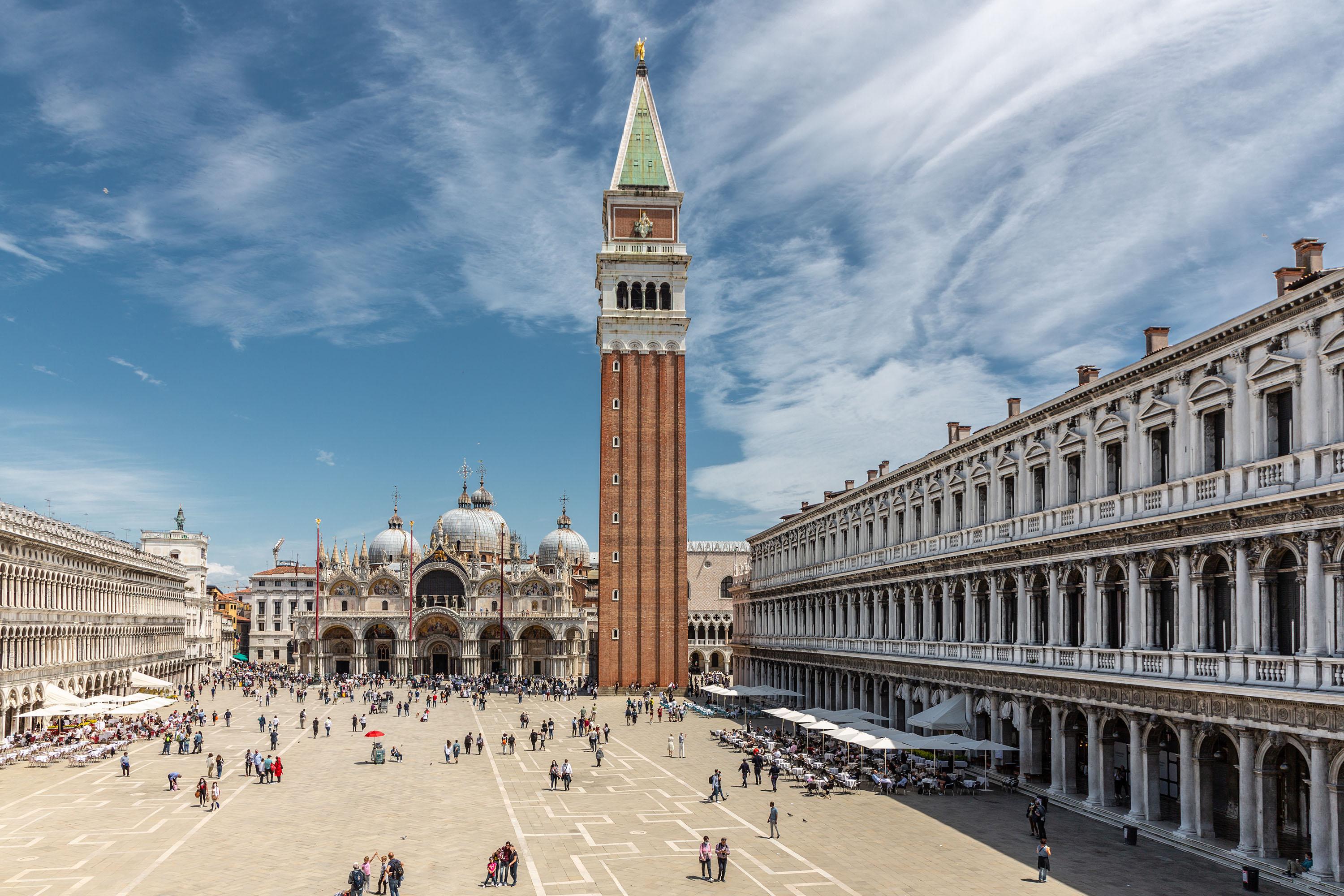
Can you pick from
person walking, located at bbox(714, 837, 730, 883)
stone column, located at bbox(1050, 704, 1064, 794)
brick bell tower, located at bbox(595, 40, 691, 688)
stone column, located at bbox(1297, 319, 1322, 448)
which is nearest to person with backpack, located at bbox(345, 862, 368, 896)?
person walking, located at bbox(714, 837, 730, 883)

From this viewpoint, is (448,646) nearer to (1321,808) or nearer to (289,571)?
(289,571)

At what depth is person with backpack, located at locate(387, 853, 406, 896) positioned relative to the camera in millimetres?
25078

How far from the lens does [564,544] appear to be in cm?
14762

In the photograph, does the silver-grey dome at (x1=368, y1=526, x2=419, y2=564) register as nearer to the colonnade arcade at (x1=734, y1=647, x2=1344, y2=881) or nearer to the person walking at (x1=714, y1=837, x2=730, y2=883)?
the colonnade arcade at (x1=734, y1=647, x2=1344, y2=881)

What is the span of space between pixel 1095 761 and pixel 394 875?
69.4 ft

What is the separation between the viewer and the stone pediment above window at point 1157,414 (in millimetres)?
31047

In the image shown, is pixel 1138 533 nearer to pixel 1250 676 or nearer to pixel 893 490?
pixel 1250 676

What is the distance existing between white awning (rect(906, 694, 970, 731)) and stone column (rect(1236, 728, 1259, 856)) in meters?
14.5

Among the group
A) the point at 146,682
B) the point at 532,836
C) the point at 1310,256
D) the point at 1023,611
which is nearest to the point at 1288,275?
the point at 1310,256

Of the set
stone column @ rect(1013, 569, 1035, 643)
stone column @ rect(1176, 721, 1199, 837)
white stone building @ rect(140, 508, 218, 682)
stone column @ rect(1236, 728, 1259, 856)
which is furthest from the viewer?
white stone building @ rect(140, 508, 218, 682)

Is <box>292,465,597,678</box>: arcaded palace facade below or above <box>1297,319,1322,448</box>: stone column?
below

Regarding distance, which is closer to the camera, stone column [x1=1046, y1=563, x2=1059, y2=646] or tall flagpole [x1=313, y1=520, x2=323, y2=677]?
stone column [x1=1046, y1=563, x2=1059, y2=646]

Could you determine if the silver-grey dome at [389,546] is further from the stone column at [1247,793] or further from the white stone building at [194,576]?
the stone column at [1247,793]

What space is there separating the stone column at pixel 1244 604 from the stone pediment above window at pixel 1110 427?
22.2 feet
